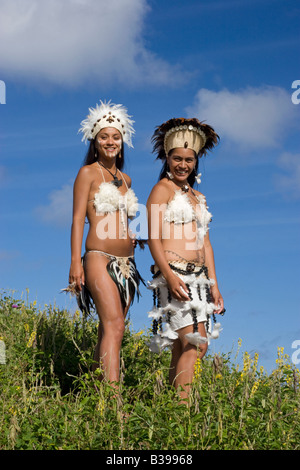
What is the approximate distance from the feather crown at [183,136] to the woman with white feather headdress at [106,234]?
0.44m

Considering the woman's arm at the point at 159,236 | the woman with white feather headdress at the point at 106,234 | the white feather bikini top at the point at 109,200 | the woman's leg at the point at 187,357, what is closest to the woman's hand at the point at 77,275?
the woman with white feather headdress at the point at 106,234

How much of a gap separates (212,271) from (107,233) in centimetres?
A: 127

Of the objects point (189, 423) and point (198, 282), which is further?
point (198, 282)

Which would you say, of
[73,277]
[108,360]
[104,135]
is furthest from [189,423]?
[104,135]

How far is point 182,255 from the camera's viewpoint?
6.11 metres

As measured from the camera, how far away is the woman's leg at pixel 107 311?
6.08m

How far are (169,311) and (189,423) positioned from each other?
1.57 metres

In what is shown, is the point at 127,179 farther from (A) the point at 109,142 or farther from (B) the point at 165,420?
(B) the point at 165,420

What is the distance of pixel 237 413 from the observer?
4.91 meters

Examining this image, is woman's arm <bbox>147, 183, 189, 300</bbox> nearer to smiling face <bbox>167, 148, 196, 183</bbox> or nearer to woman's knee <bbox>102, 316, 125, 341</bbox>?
smiling face <bbox>167, 148, 196, 183</bbox>
